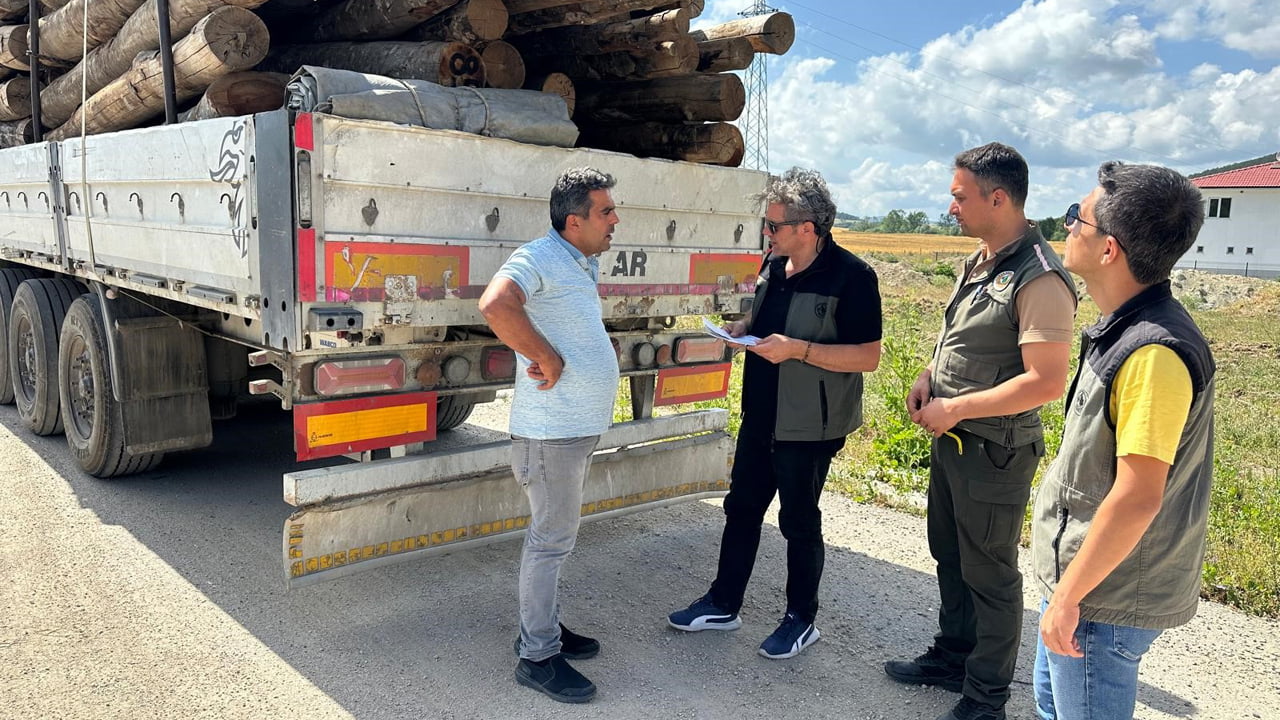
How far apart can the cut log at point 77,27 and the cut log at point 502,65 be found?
2.22 meters

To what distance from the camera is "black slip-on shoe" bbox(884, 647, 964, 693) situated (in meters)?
3.46

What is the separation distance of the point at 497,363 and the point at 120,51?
121 inches

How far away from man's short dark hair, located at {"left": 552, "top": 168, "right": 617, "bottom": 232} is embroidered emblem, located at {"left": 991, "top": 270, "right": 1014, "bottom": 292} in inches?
52.6

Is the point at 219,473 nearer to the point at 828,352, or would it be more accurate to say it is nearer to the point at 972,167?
the point at 828,352

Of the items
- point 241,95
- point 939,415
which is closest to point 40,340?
point 241,95

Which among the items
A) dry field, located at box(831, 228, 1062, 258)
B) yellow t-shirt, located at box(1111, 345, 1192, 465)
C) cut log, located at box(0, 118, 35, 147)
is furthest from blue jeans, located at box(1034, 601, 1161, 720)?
dry field, located at box(831, 228, 1062, 258)

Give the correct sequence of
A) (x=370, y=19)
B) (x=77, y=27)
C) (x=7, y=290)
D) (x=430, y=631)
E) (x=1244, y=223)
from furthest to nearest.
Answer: (x=1244, y=223) < (x=7, y=290) < (x=77, y=27) < (x=370, y=19) < (x=430, y=631)

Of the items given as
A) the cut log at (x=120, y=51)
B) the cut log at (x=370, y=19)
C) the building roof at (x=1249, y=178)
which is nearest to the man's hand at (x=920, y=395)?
the cut log at (x=370, y=19)

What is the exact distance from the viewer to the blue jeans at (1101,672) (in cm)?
209

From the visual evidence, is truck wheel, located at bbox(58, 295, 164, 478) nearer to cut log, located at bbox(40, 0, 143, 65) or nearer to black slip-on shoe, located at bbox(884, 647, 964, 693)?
cut log, located at bbox(40, 0, 143, 65)

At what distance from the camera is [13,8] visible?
21.6 feet

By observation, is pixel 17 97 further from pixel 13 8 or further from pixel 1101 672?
pixel 1101 672

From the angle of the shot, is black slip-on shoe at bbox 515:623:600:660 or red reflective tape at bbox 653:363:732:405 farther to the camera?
red reflective tape at bbox 653:363:732:405

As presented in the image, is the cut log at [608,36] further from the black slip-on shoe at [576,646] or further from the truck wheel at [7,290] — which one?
the truck wheel at [7,290]
